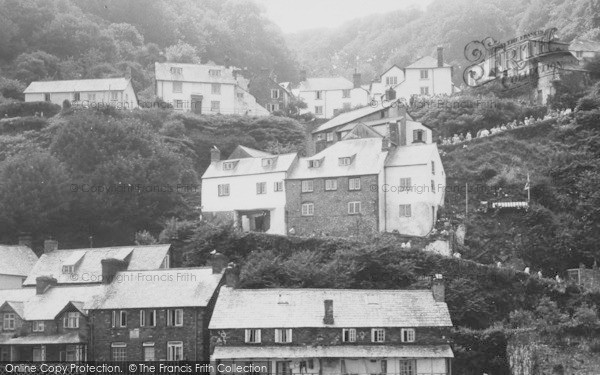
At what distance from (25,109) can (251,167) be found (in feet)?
97.4

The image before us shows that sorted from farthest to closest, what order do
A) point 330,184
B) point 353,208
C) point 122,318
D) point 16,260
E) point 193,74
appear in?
point 193,74
point 330,184
point 353,208
point 16,260
point 122,318

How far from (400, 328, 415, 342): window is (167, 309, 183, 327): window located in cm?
1196

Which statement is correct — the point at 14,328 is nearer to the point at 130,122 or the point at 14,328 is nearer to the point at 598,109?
the point at 130,122

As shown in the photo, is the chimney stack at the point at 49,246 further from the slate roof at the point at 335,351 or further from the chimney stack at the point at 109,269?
the slate roof at the point at 335,351

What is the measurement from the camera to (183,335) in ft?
188

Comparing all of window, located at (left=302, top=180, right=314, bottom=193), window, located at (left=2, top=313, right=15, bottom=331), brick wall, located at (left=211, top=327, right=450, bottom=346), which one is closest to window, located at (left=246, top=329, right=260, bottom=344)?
brick wall, located at (left=211, top=327, right=450, bottom=346)

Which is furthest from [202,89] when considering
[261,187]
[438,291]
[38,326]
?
[438,291]

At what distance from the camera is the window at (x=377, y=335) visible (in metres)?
55.2

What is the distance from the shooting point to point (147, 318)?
57.9m

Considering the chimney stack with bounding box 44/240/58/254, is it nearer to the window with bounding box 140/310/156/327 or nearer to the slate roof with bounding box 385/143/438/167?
the window with bounding box 140/310/156/327

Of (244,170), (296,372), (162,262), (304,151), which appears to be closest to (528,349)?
(296,372)

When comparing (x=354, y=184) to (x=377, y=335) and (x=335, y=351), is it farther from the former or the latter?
(x=335, y=351)

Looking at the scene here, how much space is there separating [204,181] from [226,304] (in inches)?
839

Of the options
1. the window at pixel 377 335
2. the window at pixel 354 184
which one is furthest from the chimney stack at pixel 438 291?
the window at pixel 354 184
